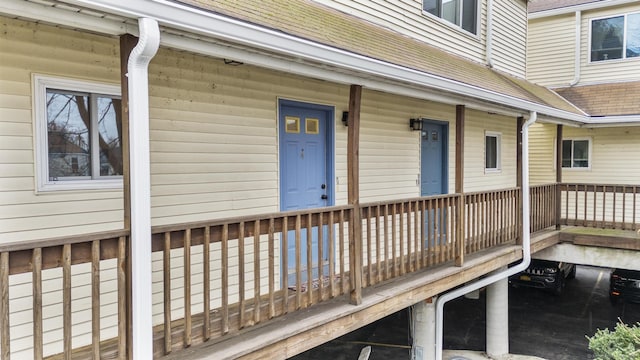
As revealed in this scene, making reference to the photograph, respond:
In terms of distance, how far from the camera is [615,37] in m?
12.2

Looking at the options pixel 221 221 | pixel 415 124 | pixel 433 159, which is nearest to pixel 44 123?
pixel 221 221

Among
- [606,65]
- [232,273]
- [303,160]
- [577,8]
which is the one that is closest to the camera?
[232,273]

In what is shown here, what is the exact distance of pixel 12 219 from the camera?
137 inches

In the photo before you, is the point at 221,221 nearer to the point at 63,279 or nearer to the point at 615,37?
the point at 63,279

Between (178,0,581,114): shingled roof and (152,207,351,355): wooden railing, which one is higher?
(178,0,581,114): shingled roof

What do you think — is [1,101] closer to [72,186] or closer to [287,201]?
[72,186]

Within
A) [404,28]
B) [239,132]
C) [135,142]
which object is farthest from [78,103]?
[404,28]

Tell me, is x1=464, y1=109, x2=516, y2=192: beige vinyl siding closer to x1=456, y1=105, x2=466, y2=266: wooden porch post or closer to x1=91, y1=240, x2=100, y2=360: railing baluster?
x1=456, y1=105, x2=466, y2=266: wooden porch post

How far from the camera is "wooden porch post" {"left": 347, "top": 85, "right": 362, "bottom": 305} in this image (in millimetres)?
4488

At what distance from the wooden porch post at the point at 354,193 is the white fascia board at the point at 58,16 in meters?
2.25

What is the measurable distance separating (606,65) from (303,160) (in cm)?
1040

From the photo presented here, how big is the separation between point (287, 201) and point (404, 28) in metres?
3.75

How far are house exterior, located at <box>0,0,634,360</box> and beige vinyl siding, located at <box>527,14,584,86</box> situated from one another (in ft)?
23.0

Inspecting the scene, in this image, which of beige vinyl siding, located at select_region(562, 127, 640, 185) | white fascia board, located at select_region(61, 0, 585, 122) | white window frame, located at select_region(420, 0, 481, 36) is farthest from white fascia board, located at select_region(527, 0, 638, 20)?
white fascia board, located at select_region(61, 0, 585, 122)
